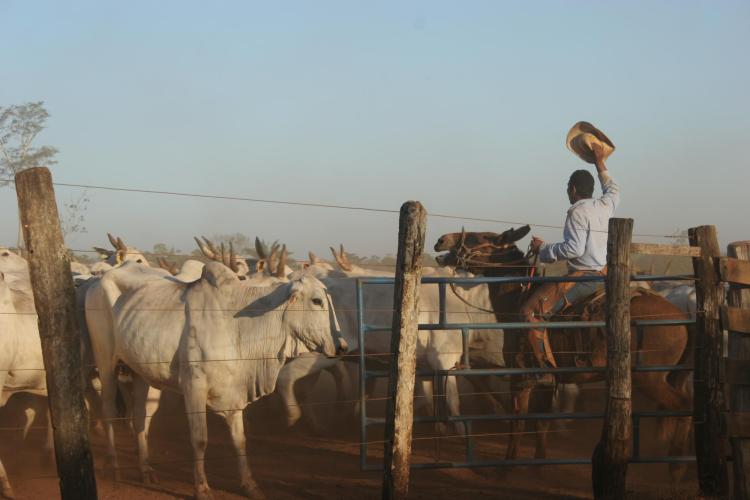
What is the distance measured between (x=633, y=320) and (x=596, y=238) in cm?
110

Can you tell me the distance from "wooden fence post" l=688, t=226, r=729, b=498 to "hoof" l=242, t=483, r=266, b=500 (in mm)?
3356

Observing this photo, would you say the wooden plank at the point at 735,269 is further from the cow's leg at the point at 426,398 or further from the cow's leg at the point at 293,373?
the cow's leg at the point at 293,373

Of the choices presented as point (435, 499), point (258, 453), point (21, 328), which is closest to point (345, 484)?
point (435, 499)

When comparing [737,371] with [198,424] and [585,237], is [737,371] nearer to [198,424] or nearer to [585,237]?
[585,237]

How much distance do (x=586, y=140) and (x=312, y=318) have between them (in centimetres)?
307

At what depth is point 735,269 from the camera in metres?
6.95

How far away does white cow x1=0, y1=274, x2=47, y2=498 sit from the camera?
335 inches

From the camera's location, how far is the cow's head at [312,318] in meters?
8.17

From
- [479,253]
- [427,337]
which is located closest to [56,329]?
[427,337]

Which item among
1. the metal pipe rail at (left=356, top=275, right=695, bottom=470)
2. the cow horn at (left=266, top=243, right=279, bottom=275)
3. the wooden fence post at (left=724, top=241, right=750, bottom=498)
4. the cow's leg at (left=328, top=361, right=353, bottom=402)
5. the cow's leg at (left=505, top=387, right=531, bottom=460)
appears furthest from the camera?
the cow horn at (left=266, top=243, right=279, bottom=275)

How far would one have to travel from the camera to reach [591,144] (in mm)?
8969

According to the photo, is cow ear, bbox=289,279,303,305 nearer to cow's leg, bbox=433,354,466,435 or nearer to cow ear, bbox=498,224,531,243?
cow's leg, bbox=433,354,466,435

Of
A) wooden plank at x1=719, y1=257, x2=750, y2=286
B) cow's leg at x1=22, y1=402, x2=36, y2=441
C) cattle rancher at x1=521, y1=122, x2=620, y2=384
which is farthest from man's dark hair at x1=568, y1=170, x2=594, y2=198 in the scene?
cow's leg at x1=22, y1=402, x2=36, y2=441

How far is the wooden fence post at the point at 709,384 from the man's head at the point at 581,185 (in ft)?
6.78
